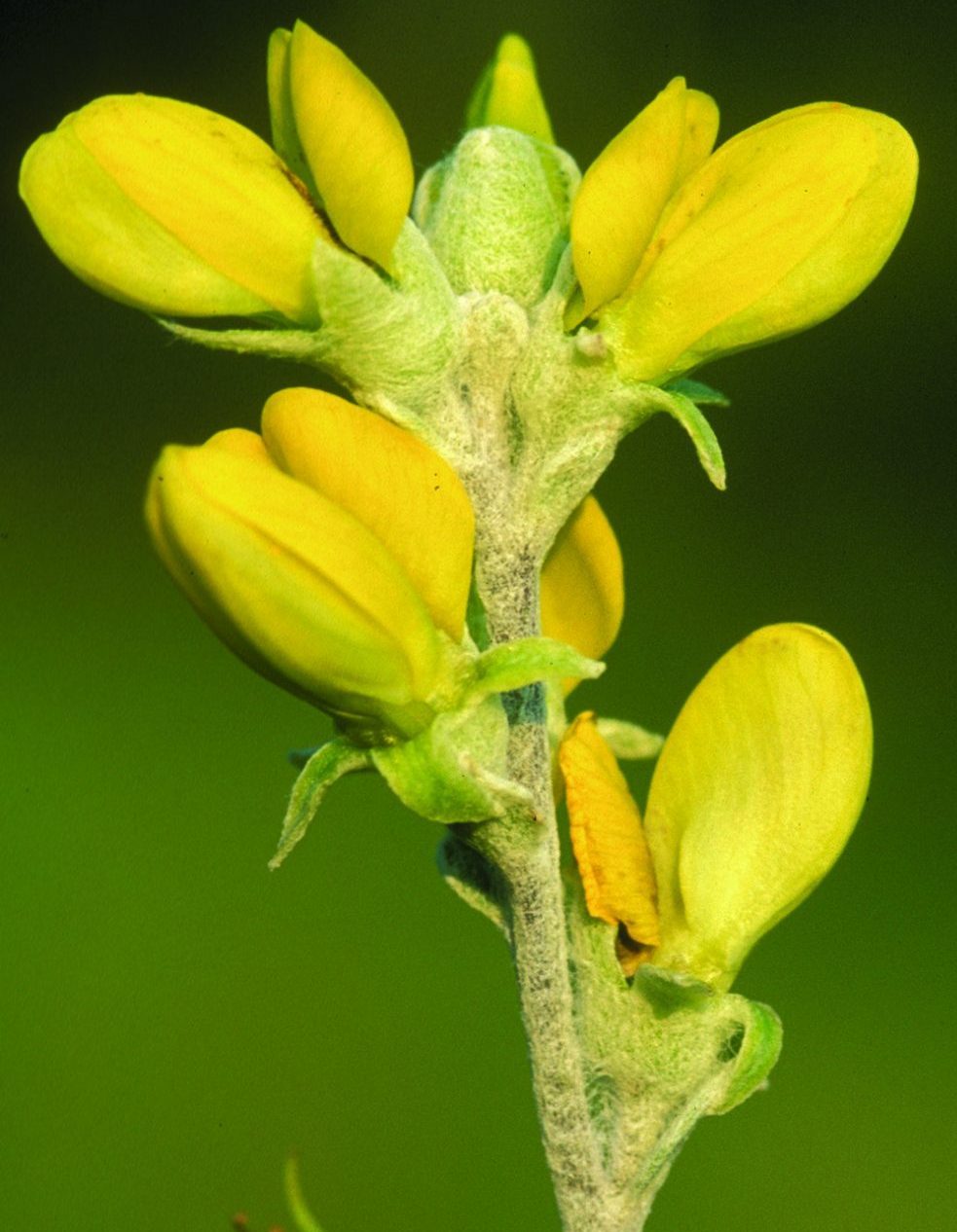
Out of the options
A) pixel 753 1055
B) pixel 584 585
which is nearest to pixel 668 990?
pixel 753 1055

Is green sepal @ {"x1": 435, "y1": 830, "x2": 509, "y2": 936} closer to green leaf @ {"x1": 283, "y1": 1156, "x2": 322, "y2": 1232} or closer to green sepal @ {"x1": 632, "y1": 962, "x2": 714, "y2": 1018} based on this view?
green sepal @ {"x1": 632, "y1": 962, "x2": 714, "y2": 1018}

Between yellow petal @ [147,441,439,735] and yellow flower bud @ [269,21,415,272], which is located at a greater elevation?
yellow flower bud @ [269,21,415,272]

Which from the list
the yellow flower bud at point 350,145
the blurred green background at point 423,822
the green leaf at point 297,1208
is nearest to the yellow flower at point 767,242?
the yellow flower bud at point 350,145

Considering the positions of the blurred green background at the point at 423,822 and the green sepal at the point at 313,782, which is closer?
the green sepal at the point at 313,782

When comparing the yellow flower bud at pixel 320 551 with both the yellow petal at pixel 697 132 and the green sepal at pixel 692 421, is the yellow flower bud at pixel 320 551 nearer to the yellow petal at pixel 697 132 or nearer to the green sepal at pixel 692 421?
the green sepal at pixel 692 421

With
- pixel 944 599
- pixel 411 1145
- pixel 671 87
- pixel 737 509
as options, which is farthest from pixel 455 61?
pixel 671 87

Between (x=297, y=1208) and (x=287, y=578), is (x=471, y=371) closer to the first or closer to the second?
(x=287, y=578)

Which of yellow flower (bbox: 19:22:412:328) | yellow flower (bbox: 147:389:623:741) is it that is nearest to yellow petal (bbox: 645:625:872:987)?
yellow flower (bbox: 147:389:623:741)
